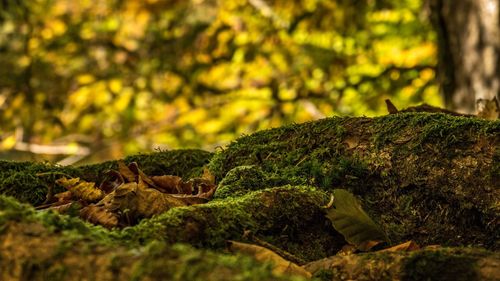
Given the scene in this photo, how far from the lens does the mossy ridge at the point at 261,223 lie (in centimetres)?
212

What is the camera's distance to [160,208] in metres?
2.41

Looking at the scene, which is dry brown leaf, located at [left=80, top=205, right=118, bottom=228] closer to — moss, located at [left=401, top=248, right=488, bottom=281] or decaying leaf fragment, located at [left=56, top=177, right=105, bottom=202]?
decaying leaf fragment, located at [left=56, top=177, right=105, bottom=202]

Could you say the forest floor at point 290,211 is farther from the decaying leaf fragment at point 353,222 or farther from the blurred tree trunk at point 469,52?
the blurred tree trunk at point 469,52

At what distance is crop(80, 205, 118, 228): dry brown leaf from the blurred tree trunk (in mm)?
5295

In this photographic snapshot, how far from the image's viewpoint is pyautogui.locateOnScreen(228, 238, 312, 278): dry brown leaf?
196 centimetres

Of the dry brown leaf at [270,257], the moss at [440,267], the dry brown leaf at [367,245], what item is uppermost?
the dry brown leaf at [270,257]

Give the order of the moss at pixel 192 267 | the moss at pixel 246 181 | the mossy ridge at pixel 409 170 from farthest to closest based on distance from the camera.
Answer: the moss at pixel 246 181
the mossy ridge at pixel 409 170
the moss at pixel 192 267

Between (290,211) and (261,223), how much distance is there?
14cm

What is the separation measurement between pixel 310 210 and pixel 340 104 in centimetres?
709

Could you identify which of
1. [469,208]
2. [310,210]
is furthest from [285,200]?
[469,208]

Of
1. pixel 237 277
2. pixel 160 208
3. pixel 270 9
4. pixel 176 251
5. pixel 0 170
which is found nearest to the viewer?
pixel 237 277

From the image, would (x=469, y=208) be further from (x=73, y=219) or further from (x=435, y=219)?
(x=73, y=219)

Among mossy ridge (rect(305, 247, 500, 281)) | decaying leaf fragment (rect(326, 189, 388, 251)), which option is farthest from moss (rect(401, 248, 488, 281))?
decaying leaf fragment (rect(326, 189, 388, 251))

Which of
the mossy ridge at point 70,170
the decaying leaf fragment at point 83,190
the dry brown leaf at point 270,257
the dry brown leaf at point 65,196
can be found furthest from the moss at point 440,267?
the mossy ridge at point 70,170
